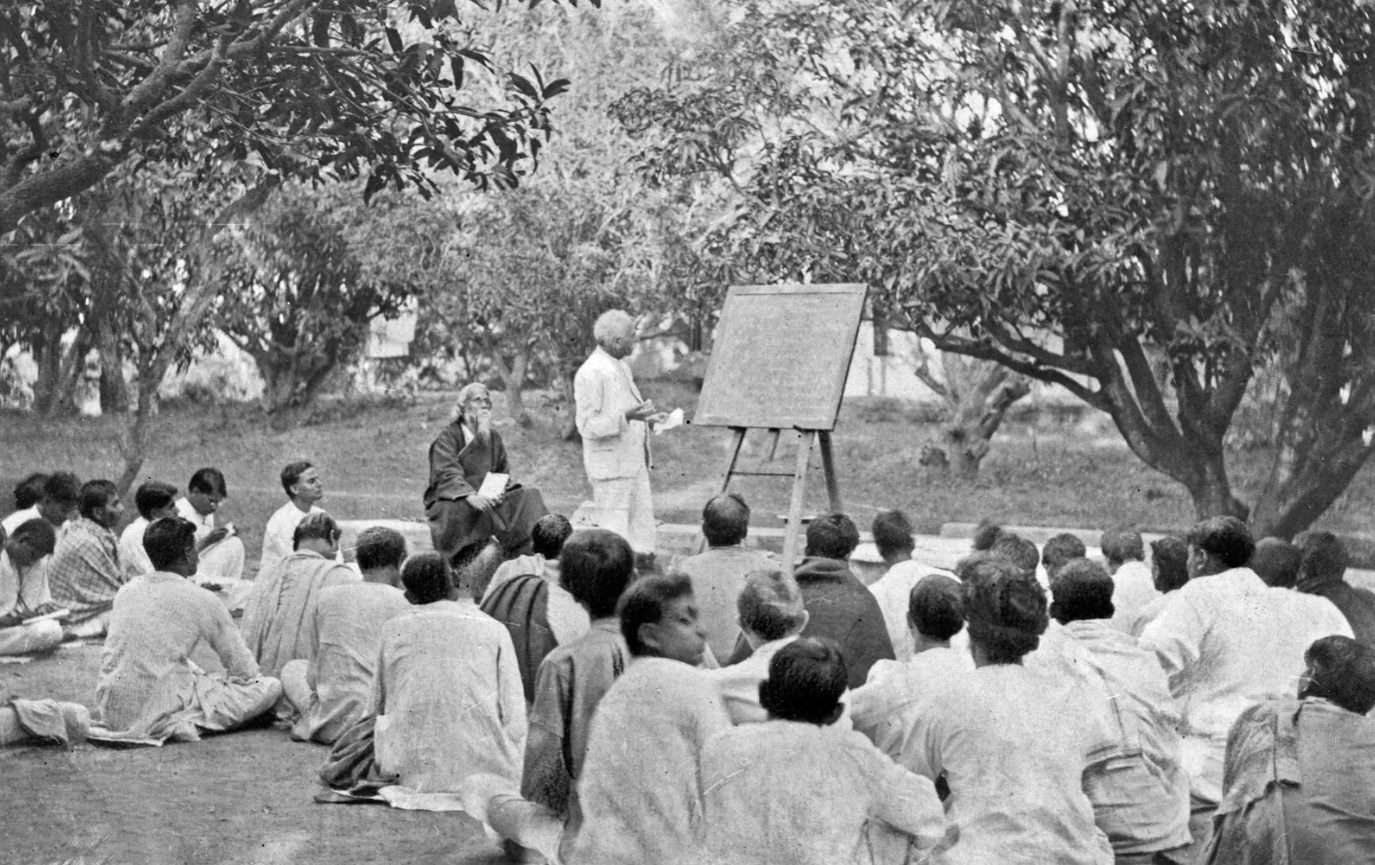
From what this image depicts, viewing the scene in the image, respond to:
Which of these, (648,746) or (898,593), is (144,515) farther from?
(648,746)

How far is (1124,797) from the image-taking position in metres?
4.21

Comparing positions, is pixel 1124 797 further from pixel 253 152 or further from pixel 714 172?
pixel 714 172

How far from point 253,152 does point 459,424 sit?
6.11 ft

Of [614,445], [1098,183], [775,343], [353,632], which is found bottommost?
[353,632]

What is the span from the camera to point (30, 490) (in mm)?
7512

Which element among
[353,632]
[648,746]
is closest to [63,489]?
[353,632]

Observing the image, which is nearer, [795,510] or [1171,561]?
[1171,561]

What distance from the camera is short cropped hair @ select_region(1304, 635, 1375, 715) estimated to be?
3664 mm

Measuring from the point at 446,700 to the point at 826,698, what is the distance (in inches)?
76.1

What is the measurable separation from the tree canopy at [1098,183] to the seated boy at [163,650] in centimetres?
532

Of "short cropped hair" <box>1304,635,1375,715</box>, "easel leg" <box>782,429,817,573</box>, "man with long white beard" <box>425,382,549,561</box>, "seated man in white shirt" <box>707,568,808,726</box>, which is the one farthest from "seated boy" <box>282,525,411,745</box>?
"short cropped hair" <box>1304,635,1375,715</box>

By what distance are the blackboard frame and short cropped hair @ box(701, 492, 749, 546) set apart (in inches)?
96.3

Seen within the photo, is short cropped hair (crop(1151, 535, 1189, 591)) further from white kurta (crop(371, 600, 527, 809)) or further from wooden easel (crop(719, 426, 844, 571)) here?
white kurta (crop(371, 600, 527, 809))

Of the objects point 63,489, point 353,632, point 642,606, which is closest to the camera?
point 642,606
